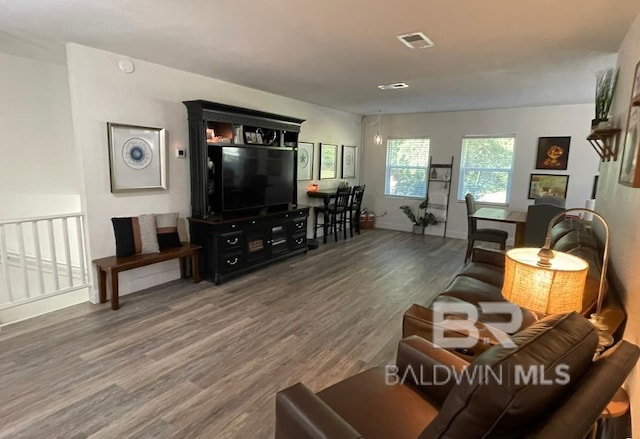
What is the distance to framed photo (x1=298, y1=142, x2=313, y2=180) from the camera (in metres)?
6.00

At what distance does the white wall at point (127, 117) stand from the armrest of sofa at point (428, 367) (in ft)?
10.6

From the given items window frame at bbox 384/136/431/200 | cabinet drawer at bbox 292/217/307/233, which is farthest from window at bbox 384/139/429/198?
cabinet drawer at bbox 292/217/307/233

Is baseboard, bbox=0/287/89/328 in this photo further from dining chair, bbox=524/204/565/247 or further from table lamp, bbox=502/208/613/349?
dining chair, bbox=524/204/565/247

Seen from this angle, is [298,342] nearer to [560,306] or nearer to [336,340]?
[336,340]

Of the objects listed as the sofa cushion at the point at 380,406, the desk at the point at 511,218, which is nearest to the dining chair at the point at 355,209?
the desk at the point at 511,218

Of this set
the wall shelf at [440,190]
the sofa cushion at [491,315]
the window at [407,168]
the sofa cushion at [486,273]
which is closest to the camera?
the sofa cushion at [491,315]

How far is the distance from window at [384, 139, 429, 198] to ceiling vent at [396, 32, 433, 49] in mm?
4319

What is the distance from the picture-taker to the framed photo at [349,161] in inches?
285

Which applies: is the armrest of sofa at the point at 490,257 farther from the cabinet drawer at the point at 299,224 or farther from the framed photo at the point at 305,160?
the framed photo at the point at 305,160

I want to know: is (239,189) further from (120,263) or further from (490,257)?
(490,257)

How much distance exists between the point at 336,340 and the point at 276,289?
1272 millimetres

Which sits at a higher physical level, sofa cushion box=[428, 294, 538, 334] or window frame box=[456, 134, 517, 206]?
window frame box=[456, 134, 517, 206]

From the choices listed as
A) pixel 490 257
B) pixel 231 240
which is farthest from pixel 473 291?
pixel 231 240

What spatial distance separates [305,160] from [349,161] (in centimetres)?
161
